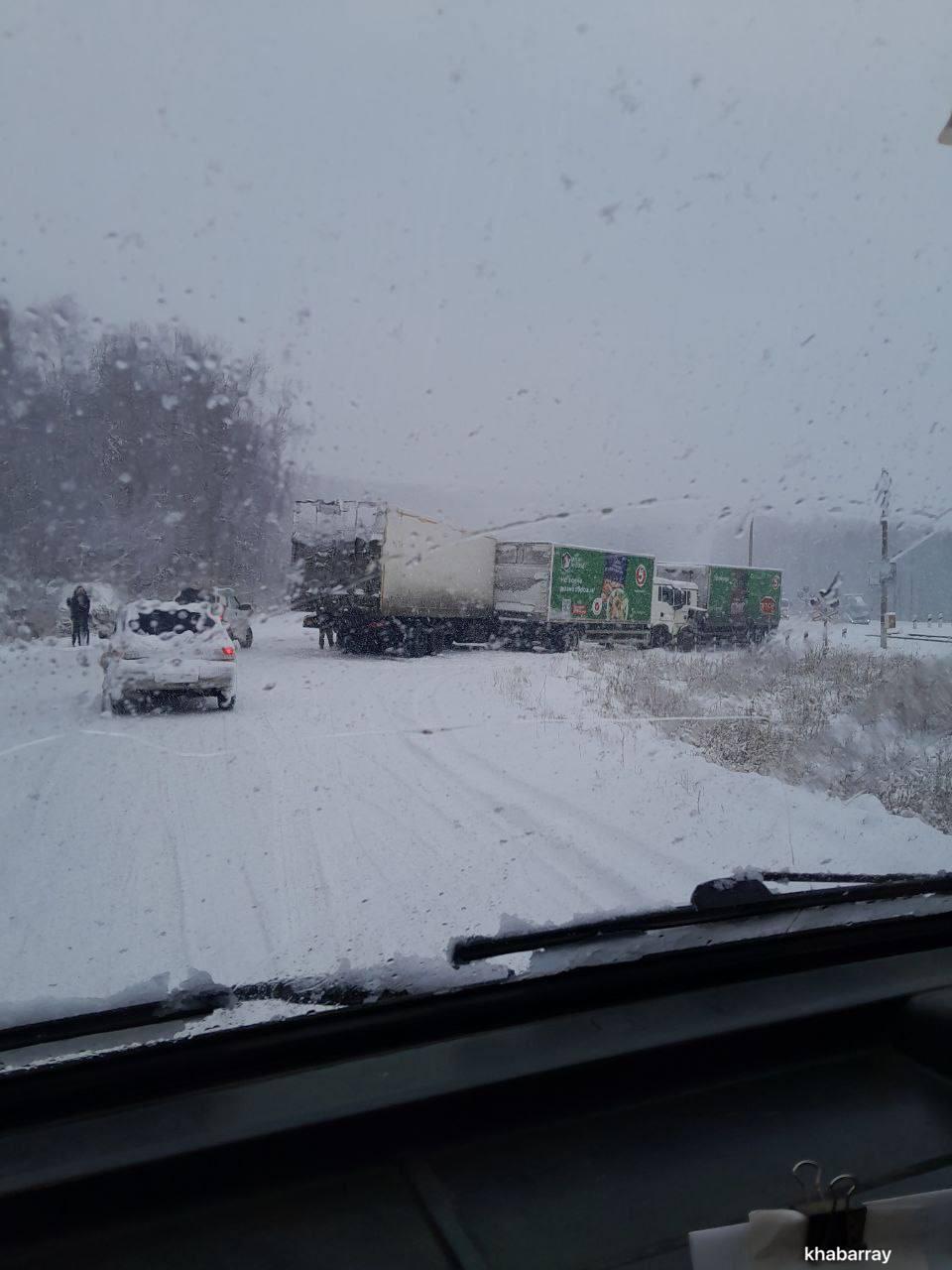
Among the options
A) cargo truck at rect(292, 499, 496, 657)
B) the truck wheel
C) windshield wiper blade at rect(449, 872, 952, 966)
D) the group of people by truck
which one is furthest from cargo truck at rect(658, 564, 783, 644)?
windshield wiper blade at rect(449, 872, 952, 966)

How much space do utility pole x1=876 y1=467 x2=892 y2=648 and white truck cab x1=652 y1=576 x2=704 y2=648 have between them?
2.86 feet

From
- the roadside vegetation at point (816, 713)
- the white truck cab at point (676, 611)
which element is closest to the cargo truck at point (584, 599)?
the white truck cab at point (676, 611)

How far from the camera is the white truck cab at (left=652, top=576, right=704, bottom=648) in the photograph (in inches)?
191

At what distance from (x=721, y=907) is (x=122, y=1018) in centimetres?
194

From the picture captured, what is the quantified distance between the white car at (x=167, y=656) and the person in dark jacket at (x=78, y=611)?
129 millimetres

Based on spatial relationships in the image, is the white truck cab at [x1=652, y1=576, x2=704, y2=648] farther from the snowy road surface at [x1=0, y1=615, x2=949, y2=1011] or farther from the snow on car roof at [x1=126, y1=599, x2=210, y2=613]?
the snow on car roof at [x1=126, y1=599, x2=210, y2=613]

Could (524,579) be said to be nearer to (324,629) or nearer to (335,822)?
(324,629)

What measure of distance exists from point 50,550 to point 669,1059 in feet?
8.05

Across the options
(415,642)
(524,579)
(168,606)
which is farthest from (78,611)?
(524,579)

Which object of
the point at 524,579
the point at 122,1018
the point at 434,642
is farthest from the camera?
the point at 524,579

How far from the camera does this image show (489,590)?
15.0 ft

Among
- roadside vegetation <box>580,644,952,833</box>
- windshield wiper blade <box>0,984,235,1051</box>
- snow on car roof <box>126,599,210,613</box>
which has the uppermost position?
snow on car roof <box>126,599,210,613</box>

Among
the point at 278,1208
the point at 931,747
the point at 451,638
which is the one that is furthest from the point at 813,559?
the point at 278,1208

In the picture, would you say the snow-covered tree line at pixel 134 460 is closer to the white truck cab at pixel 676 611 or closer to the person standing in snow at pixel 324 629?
the person standing in snow at pixel 324 629
